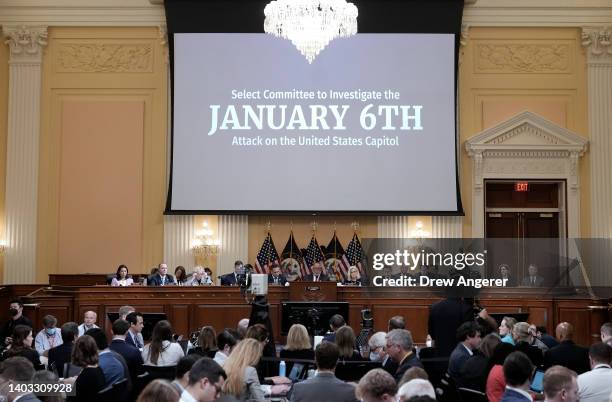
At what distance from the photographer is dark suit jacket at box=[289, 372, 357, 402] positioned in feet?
17.8

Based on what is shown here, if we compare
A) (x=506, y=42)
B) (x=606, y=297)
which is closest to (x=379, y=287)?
(x=606, y=297)

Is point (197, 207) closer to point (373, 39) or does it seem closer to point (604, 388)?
point (373, 39)

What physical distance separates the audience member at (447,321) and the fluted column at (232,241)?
823 centimetres

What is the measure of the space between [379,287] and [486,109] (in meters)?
4.93

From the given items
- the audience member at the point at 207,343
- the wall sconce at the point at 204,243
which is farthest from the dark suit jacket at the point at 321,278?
the audience member at the point at 207,343

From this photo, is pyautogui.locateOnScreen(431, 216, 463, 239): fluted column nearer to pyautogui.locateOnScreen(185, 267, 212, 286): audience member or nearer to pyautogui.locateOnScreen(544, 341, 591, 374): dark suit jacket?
pyautogui.locateOnScreen(185, 267, 212, 286): audience member

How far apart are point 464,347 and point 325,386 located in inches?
88.6

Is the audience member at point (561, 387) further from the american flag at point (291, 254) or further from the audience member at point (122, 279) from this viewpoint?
the american flag at point (291, 254)

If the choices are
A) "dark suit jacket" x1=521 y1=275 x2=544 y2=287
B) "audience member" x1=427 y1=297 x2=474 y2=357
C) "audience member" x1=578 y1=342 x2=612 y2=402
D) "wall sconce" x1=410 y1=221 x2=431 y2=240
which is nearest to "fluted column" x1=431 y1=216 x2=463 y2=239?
"wall sconce" x1=410 y1=221 x2=431 y2=240

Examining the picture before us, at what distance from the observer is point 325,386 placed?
5453 mm

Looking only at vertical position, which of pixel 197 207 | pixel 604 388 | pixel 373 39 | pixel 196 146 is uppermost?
pixel 373 39

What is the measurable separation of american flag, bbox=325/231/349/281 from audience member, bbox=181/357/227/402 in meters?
11.8

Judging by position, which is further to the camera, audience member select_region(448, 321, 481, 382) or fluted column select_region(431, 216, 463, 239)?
fluted column select_region(431, 216, 463, 239)

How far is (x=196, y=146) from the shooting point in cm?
1683
